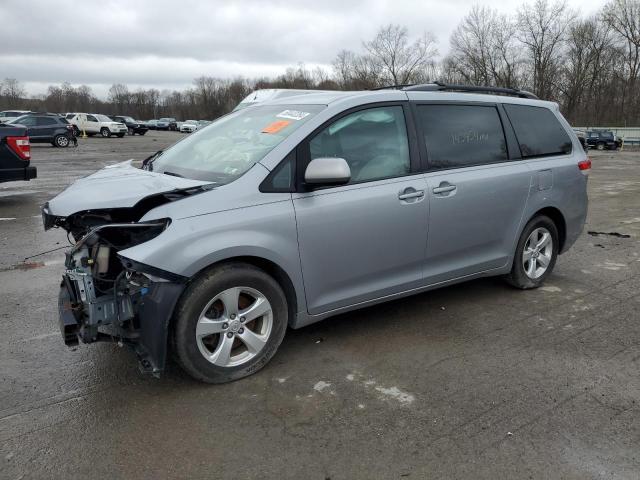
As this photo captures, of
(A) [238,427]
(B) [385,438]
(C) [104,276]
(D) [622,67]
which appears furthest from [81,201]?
(D) [622,67]

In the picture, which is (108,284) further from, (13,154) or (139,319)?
(13,154)

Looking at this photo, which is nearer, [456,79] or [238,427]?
[238,427]

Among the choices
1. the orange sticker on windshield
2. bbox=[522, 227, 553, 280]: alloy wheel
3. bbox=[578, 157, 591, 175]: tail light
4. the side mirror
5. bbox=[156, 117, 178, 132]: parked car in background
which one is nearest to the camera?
the side mirror

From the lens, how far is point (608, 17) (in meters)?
64.6

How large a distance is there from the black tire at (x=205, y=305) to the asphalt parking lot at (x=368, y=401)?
0.11m

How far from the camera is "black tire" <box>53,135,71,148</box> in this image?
93.9 feet

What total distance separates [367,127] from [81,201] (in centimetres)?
202

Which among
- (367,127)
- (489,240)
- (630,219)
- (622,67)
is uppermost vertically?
(622,67)

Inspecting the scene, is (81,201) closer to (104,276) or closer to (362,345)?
(104,276)

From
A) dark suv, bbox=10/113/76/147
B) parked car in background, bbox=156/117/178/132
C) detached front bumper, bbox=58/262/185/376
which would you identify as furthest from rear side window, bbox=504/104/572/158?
parked car in background, bbox=156/117/178/132

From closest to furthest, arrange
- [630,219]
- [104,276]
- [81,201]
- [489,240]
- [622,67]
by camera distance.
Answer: [104,276] → [81,201] → [489,240] → [630,219] → [622,67]

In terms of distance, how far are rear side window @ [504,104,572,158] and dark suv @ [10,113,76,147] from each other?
28.2 m

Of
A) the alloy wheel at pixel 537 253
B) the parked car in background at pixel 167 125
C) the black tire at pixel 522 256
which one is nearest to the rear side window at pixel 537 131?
the black tire at pixel 522 256

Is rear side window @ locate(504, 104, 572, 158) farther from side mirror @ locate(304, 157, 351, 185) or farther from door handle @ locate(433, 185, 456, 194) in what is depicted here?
side mirror @ locate(304, 157, 351, 185)
